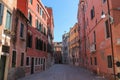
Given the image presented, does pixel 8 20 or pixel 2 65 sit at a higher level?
pixel 8 20

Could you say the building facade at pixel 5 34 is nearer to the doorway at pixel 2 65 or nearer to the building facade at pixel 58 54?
the doorway at pixel 2 65

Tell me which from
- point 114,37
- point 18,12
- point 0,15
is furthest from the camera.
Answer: point 18,12

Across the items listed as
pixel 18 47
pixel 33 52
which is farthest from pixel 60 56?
pixel 18 47

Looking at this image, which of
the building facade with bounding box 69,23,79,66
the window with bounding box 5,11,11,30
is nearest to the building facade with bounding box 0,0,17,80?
the window with bounding box 5,11,11,30

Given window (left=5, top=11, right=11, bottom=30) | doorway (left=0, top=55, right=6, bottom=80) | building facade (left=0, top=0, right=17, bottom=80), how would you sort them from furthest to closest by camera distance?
window (left=5, top=11, right=11, bottom=30) → doorway (left=0, top=55, right=6, bottom=80) → building facade (left=0, top=0, right=17, bottom=80)

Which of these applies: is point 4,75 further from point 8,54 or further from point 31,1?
point 31,1

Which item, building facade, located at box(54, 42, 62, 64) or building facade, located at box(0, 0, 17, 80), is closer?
building facade, located at box(0, 0, 17, 80)

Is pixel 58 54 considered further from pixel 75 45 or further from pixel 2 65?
pixel 2 65

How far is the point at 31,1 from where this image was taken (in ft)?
74.5

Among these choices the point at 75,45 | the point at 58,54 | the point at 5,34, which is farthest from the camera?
the point at 58,54

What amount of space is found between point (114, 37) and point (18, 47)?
9.02m

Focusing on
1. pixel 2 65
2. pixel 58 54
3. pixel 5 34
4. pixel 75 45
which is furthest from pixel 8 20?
pixel 58 54

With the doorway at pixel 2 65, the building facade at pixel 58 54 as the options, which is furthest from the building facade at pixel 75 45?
the doorway at pixel 2 65

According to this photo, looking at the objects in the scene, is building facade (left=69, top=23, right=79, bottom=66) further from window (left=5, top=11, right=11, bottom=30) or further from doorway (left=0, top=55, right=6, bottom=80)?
doorway (left=0, top=55, right=6, bottom=80)
